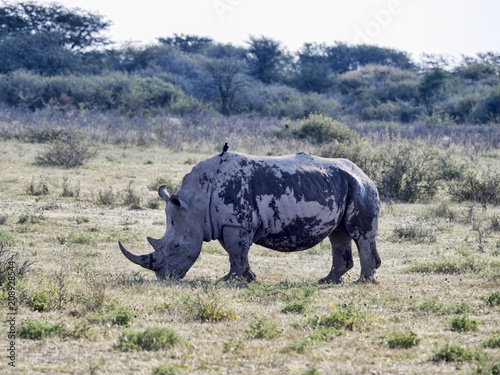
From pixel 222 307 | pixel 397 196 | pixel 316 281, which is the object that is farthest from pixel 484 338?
pixel 397 196

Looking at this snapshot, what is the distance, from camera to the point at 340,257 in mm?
9820

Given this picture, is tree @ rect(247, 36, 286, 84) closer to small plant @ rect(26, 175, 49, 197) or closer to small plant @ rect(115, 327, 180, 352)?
small plant @ rect(26, 175, 49, 197)

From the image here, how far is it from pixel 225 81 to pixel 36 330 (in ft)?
135

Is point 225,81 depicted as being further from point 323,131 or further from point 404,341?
point 404,341

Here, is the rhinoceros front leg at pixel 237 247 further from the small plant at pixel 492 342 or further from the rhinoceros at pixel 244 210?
the small plant at pixel 492 342

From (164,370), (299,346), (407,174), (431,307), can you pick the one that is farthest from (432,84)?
(164,370)

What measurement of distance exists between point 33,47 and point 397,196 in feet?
123

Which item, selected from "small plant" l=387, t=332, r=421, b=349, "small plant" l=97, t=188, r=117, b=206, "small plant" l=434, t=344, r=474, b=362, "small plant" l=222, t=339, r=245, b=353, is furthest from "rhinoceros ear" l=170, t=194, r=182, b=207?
"small plant" l=97, t=188, r=117, b=206

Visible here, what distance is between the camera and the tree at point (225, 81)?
4591cm

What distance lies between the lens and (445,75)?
166ft

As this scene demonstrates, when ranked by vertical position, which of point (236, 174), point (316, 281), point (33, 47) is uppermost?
point (33, 47)

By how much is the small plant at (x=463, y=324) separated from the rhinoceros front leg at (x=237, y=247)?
9.66ft

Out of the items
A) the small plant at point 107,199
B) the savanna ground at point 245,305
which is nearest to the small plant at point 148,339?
the savanna ground at point 245,305

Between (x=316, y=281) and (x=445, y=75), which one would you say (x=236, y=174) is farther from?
(x=445, y=75)
